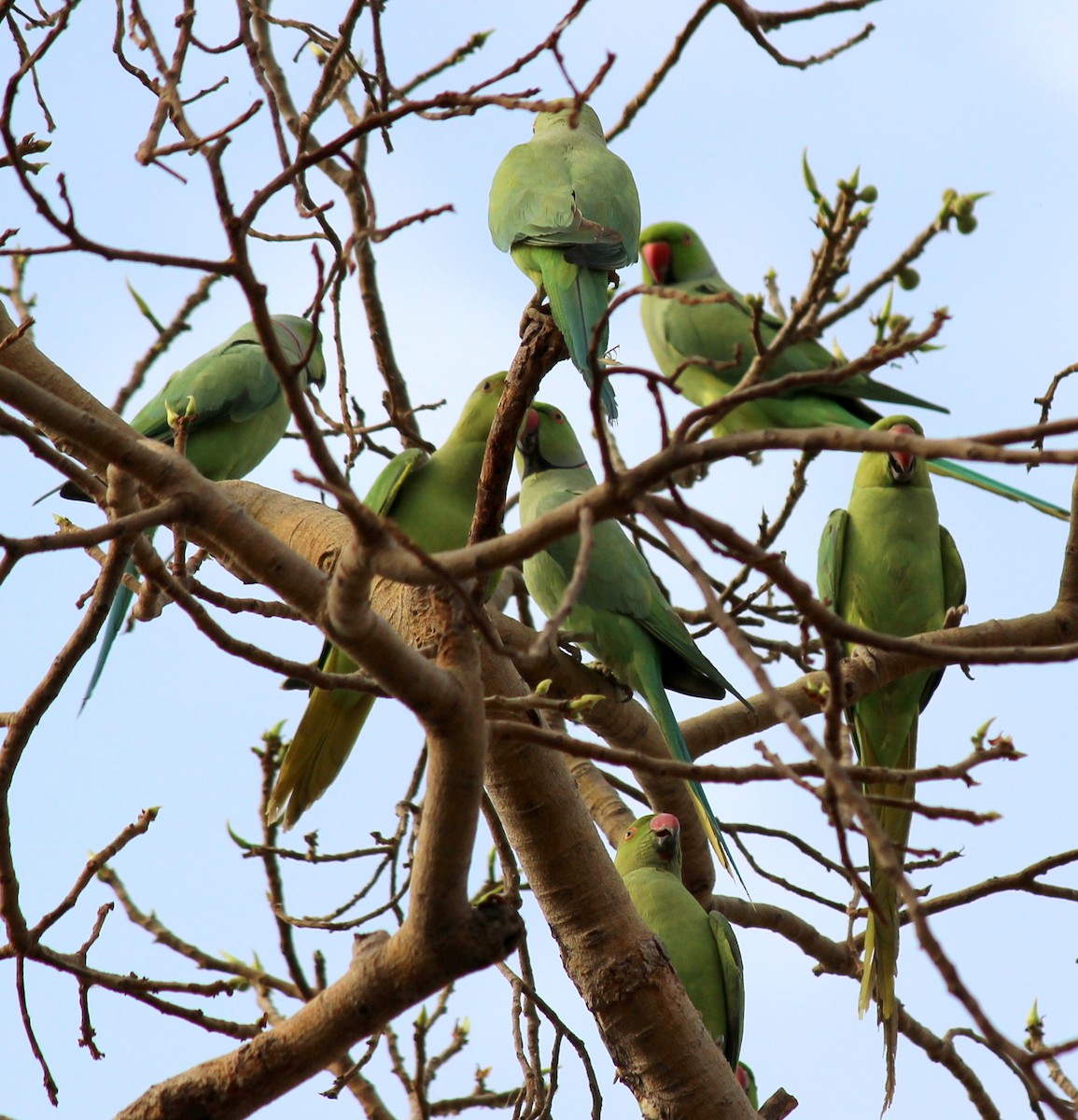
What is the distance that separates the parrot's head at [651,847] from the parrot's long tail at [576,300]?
1654 millimetres

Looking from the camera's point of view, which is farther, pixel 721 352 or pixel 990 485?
pixel 721 352

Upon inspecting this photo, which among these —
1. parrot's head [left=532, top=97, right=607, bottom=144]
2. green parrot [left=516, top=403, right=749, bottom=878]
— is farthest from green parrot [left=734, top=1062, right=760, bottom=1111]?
parrot's head [left=532, top=97, right=607, bottom=144]

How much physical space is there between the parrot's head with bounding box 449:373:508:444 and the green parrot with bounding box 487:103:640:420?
0.40 meters

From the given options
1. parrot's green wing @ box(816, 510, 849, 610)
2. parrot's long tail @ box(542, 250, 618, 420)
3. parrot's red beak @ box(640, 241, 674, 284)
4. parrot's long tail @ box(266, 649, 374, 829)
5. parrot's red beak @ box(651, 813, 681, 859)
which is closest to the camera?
parrot's long tail @ box(542, 250, 618, 420)

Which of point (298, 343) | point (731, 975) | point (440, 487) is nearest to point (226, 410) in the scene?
point (298, 343)

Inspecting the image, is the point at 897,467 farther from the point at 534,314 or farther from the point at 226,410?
the point at 226,410

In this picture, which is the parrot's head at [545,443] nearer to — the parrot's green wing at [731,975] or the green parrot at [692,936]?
the green parrot at [692,936]

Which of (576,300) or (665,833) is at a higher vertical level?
(576,300)

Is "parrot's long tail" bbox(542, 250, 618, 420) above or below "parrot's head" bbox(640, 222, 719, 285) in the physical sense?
below

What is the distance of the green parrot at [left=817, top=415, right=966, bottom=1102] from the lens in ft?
15.1

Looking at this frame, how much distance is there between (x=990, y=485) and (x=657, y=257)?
2.97 m

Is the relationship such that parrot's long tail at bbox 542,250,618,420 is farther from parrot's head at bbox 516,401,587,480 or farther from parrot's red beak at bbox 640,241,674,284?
parrot's red beak at bbox 640,241,674,284

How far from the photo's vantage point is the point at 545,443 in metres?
4.83

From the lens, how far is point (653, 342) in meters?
6.10
